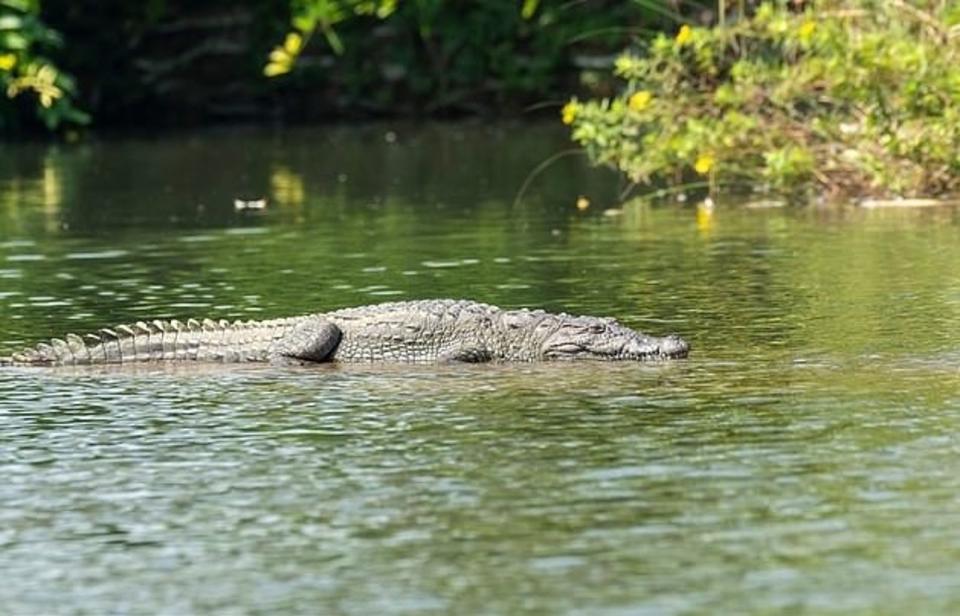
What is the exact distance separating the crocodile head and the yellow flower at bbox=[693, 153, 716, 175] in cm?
661

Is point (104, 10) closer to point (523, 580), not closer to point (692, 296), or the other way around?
point (692, 296)

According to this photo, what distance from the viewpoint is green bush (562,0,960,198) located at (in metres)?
17.8

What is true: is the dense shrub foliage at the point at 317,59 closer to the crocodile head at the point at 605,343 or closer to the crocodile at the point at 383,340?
the crocodile at the point at 383,340

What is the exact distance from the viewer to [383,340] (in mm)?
12000

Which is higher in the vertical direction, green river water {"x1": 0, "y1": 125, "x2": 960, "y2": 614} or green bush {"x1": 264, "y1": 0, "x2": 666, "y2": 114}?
green bush {"x1": 264, "y1": 0, "x2": 666, "y2": 114}

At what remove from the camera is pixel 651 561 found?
7727 millimetres

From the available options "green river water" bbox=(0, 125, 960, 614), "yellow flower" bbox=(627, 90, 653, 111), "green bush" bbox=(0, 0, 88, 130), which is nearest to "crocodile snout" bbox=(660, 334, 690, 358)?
"green river water" bbox=(0, 125, 960, 614)

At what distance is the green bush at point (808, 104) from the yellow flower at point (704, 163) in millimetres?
19

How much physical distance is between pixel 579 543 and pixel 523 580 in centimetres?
49

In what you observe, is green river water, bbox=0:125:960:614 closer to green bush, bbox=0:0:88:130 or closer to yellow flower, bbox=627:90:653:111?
yellow flower, bbox=627:90:653:111

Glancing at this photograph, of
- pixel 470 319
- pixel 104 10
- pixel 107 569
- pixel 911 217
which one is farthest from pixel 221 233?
pixel 104 10

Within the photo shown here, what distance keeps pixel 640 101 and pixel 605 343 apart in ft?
22.2

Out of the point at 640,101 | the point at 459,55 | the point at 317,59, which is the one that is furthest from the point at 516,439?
the point at 317,59

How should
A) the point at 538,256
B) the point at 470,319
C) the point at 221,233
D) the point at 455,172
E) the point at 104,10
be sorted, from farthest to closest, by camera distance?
the point at 104,10, the point at 455,172, the point at 221,233, the point at 538,256, the point at 470,319
